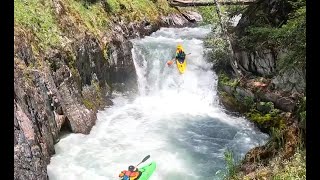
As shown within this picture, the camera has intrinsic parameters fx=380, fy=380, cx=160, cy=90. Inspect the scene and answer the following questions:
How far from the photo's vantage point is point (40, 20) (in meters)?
12.5

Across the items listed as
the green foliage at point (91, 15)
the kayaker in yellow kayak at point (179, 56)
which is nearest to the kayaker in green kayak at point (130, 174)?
the green foliage at point (91, 15)

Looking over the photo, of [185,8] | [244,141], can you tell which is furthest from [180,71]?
[185,8]

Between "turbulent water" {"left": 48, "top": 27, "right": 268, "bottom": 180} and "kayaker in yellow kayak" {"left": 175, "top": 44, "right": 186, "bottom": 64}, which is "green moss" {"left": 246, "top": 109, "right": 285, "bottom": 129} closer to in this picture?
"turbulent water" {"left": 48, "top": 27, "right": 268, "bottom": 180}

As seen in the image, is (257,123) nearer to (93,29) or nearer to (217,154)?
(217,154)

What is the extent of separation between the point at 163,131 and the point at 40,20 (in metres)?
5.49

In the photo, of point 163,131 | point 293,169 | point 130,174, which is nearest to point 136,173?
point 130,174

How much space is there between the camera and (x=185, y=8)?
27906 mm

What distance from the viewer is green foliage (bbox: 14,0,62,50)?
11859mm

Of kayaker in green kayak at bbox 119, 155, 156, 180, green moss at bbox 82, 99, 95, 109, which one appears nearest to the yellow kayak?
green moss at bbox 82, 99, 95, 109

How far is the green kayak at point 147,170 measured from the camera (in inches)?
368

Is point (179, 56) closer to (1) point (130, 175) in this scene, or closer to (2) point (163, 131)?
(2) point (163, 131)

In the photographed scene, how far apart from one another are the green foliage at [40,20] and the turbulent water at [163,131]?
3168 mm

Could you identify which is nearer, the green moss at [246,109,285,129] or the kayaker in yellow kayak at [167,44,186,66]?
the green moss at [246,109,285,129]

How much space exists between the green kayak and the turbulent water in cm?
20
